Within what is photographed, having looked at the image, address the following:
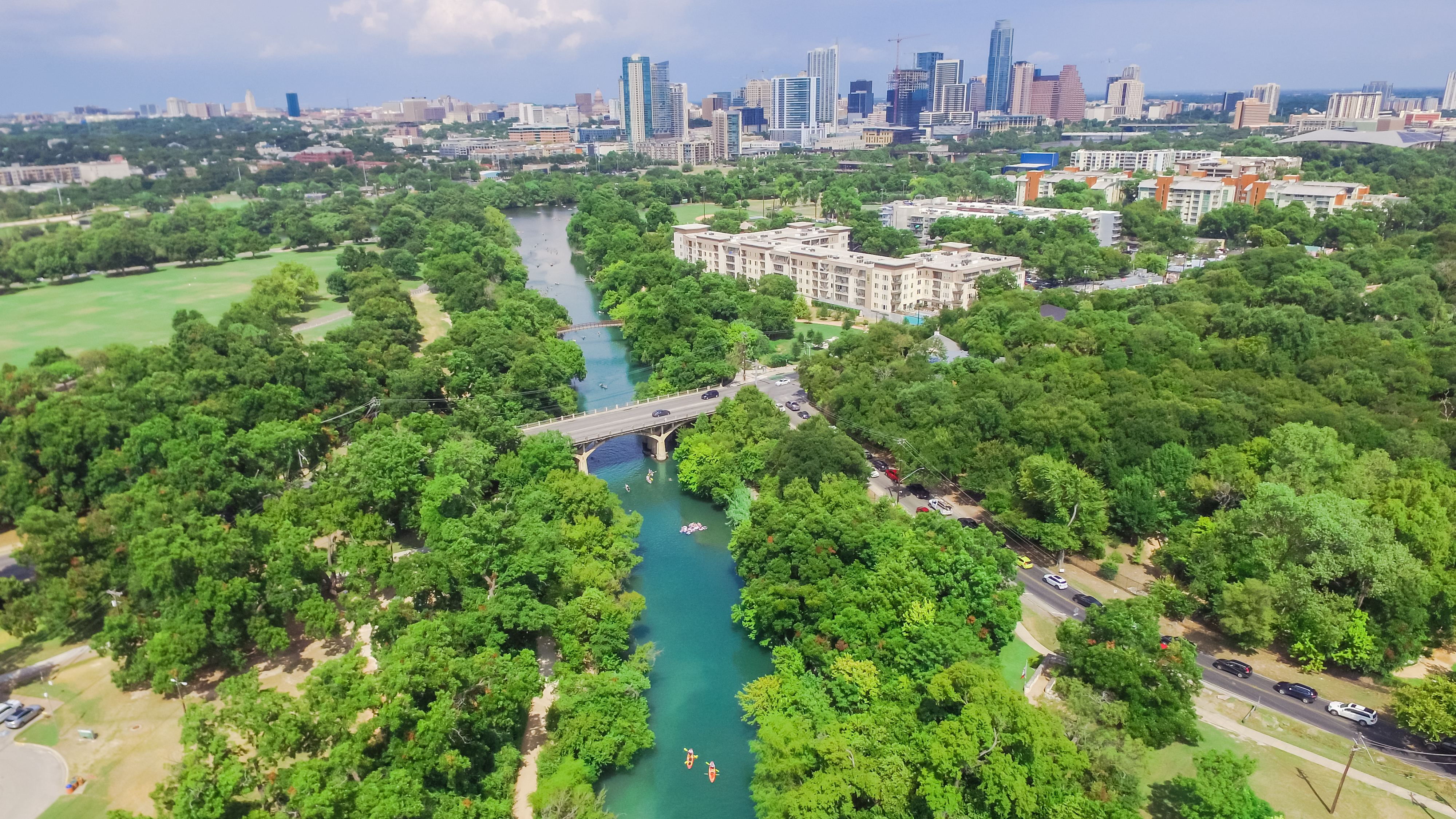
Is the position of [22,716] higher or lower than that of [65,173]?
lower

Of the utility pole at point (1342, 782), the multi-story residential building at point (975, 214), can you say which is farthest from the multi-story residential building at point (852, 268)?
the utility pole at point (1342, 782)

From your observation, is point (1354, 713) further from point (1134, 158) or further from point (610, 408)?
point (1134, 158)

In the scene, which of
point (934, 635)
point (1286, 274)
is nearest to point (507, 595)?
point (934, 635)

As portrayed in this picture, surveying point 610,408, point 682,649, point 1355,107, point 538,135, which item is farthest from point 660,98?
point 682,649

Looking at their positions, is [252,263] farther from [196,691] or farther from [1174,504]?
[1174,504]

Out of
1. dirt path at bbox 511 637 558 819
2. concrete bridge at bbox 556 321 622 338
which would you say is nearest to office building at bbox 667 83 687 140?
concrete bridge at bbox 556 321 622 338

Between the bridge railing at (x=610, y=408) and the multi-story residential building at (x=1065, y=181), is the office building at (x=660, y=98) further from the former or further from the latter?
the bridge railing at (x=610, y=408)
